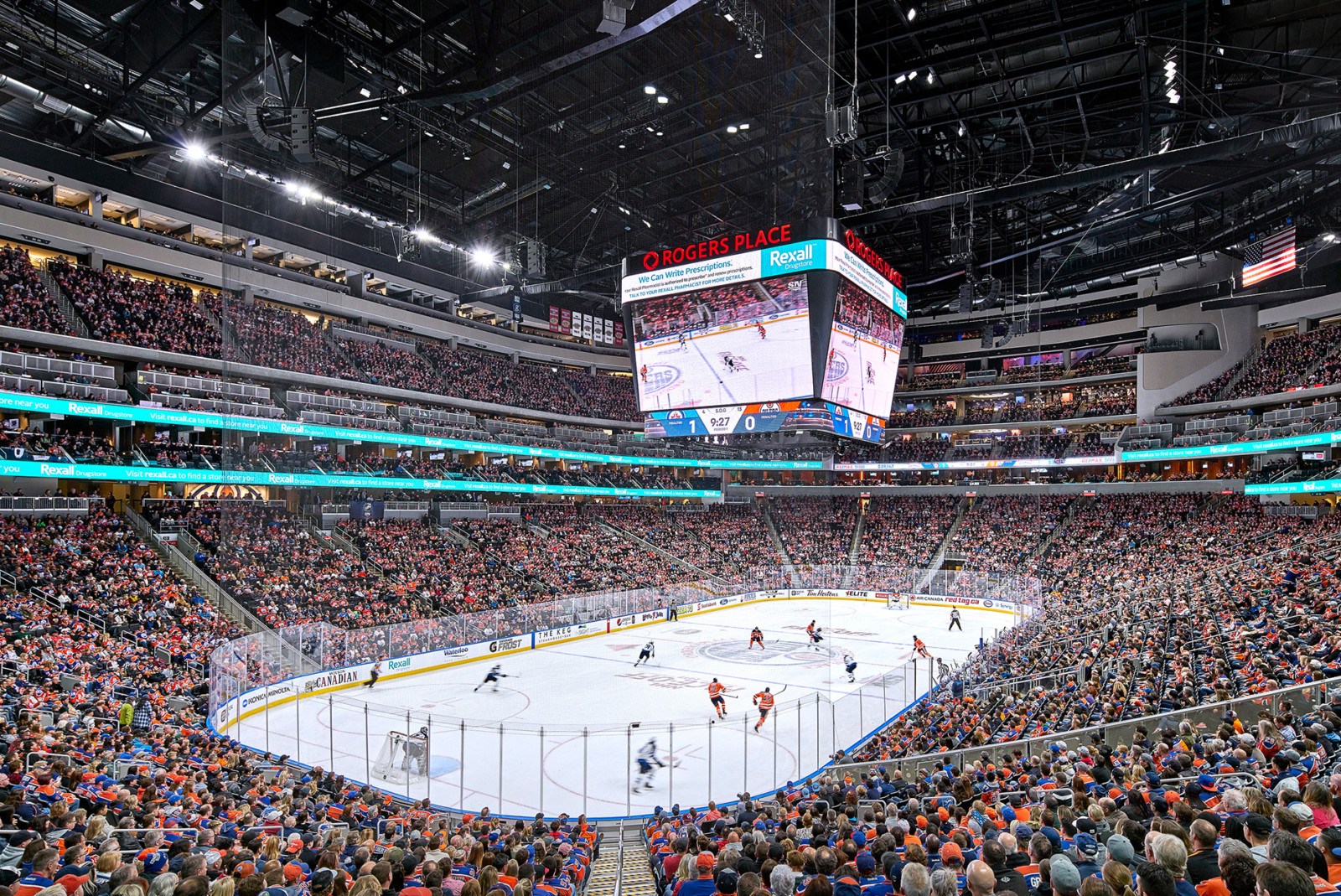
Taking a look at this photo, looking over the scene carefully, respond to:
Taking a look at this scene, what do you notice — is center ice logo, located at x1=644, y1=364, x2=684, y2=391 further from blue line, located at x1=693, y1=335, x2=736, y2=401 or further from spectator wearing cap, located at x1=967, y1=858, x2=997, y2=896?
spectator wearing cap, located at x1=967, y1=858, x2=997, y2=896

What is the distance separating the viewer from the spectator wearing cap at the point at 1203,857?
12.3ft

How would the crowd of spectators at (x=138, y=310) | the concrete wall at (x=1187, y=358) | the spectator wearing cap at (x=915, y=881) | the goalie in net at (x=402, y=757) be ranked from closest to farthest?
the spectator wearing cap at (x=915, y=881) < the goalie in net at (x=402, y=757) < the crowd of spectators at (x=138, y=310) < the concrete wall at (x=1187, y=358)

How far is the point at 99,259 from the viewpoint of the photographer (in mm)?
32094

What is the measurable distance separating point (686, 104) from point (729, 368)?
7.66m

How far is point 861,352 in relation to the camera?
23234 millimetres

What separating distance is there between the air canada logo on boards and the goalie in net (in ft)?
22.6

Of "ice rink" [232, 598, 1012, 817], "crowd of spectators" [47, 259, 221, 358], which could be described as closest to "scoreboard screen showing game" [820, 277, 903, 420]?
"ice rink" [232, 598, 1012, 817]

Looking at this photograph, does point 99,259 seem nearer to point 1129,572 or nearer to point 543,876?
point 543,876

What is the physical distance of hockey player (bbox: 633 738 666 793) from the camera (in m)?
15.2

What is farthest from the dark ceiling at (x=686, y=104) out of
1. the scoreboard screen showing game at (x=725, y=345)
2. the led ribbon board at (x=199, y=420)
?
the led ribbon board at (x=199, y=420)

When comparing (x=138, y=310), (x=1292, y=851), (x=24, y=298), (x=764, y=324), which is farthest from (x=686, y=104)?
(x=24, y=298)

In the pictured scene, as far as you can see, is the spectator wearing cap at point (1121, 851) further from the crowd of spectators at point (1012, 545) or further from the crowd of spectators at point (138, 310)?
the crowd of spectators at point (1012, 545)

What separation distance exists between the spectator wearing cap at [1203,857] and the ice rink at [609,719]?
9.86 m

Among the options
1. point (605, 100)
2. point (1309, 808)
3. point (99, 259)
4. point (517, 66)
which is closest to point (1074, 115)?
point (605, 100)
